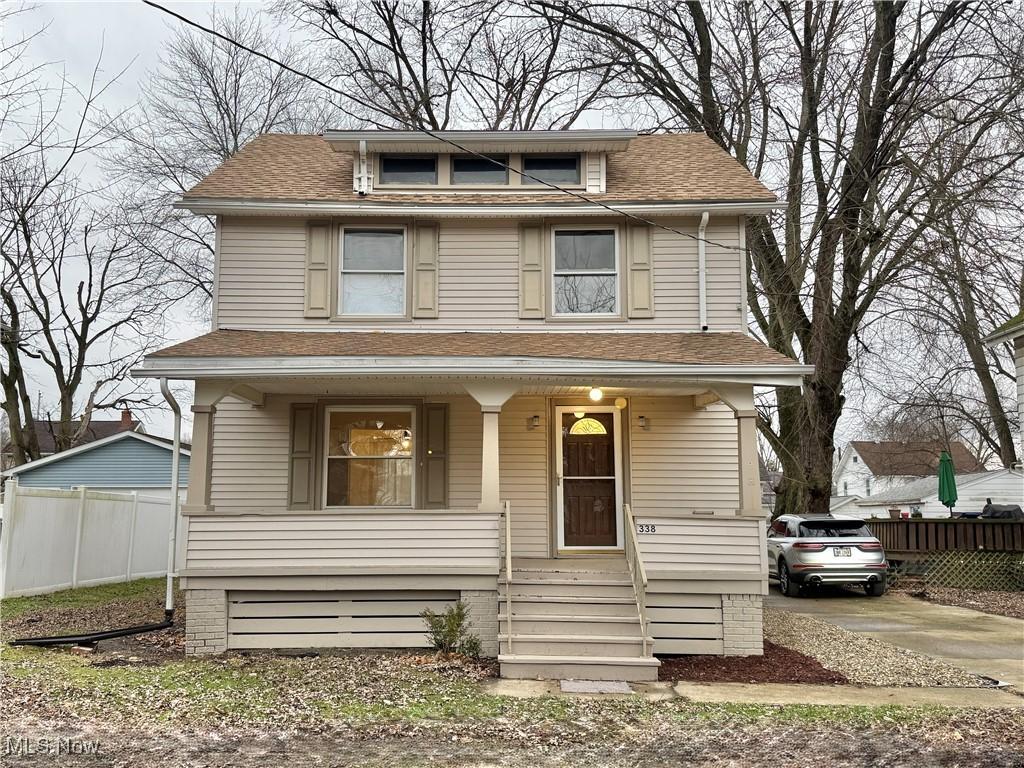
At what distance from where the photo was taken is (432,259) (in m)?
11.8

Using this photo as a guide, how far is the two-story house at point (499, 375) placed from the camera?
9633 mm

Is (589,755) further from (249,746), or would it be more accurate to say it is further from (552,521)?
(552,521)

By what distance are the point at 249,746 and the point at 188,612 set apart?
385 centimetres

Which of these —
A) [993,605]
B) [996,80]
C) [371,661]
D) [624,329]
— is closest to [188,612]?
[371,661]

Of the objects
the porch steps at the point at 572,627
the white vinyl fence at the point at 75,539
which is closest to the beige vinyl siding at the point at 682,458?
the porch steps at the point at 572,627

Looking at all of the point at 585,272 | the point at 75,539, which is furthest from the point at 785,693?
the point at 75,539

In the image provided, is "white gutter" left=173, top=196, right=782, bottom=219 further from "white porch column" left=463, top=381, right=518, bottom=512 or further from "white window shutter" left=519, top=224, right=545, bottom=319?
"white porch column" left=463, top=381, right=518, bottom=512

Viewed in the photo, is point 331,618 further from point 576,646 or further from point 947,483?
point 947,483

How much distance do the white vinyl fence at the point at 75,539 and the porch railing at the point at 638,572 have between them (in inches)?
345

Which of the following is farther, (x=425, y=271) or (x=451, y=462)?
(x=425, y=271)

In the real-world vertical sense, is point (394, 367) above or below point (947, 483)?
above

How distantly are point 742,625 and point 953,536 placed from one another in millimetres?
10038

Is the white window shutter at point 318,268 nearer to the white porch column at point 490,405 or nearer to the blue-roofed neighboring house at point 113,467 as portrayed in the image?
the white porch column at point 490,405

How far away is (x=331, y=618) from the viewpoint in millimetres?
9617
